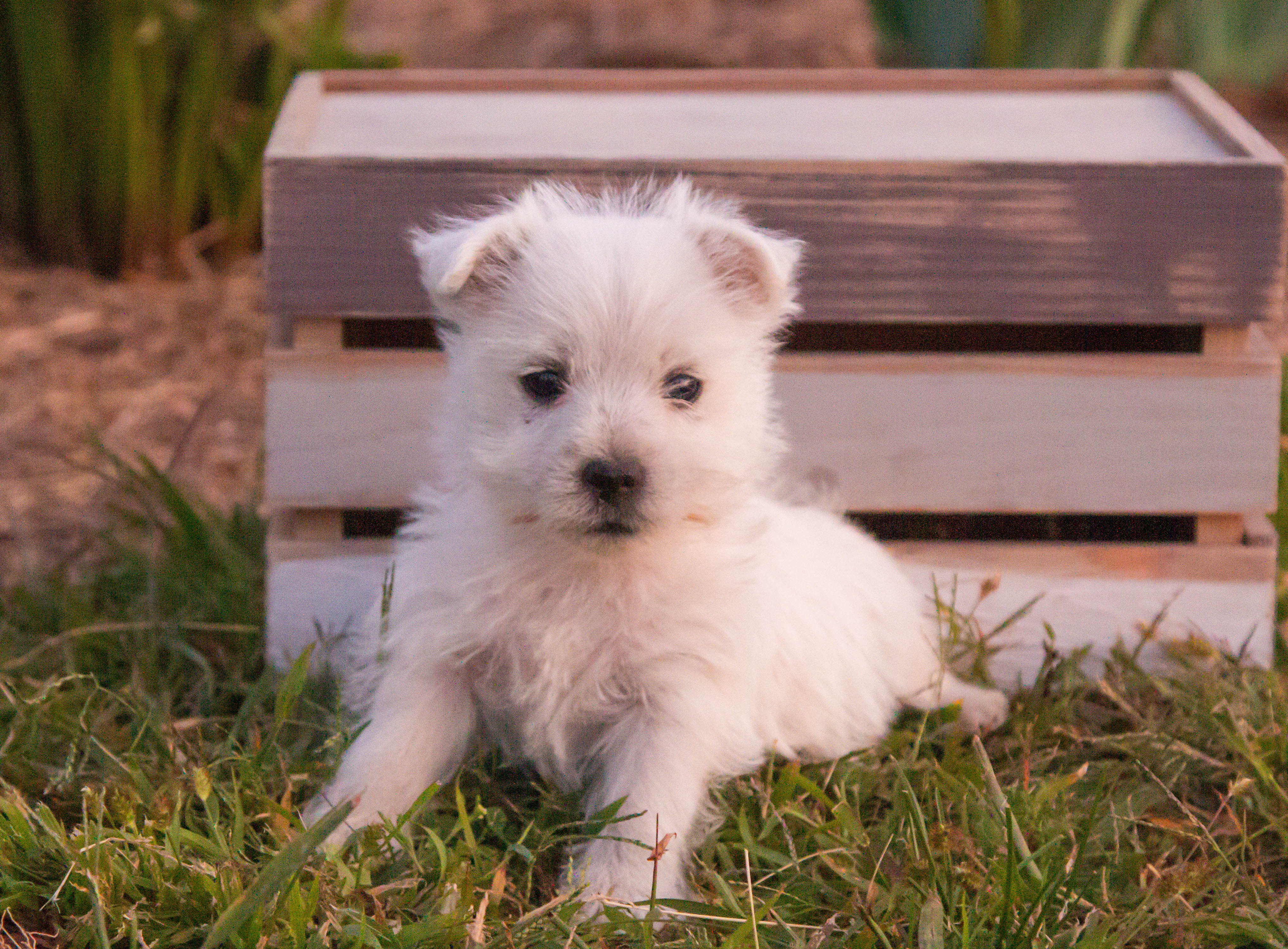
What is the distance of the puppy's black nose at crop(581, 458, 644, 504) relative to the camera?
2246 mm

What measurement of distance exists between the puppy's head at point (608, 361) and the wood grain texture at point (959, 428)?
65 centimetres

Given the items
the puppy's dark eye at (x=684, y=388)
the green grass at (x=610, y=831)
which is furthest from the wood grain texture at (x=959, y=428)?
the puppy's dark eye at (x=684, y=388)

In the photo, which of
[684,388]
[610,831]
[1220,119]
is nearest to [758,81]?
[1220,119]

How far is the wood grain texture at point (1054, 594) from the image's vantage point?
10.8 ft

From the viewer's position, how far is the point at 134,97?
17.8ft

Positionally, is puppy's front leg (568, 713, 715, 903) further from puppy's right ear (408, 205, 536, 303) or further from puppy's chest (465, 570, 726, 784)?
puppy's right ear (408, 205, 536, 303)

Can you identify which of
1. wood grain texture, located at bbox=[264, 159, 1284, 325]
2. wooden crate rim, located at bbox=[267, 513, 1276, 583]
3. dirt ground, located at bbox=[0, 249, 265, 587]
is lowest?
dirt ground, located at bbox=[0, 249, 265, 587]

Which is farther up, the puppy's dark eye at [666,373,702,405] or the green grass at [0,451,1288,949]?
the puppy's dark eye at [666,373,702,405]

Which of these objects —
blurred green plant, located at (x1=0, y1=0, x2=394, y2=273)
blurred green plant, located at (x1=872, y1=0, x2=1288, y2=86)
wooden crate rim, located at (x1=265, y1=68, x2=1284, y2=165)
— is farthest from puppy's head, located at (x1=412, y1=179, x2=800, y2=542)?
blurred green plant, located at (x1=872, y1=0, x2=1288, y2=86)

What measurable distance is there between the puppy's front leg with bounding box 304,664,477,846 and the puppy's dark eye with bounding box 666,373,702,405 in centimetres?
75

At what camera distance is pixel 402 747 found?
2521 millimetres

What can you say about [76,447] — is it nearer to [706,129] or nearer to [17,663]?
[17,663]

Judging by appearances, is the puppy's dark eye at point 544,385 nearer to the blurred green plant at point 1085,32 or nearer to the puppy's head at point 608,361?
the puppy's head at point 608,361

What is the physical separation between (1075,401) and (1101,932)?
1.47 metres
